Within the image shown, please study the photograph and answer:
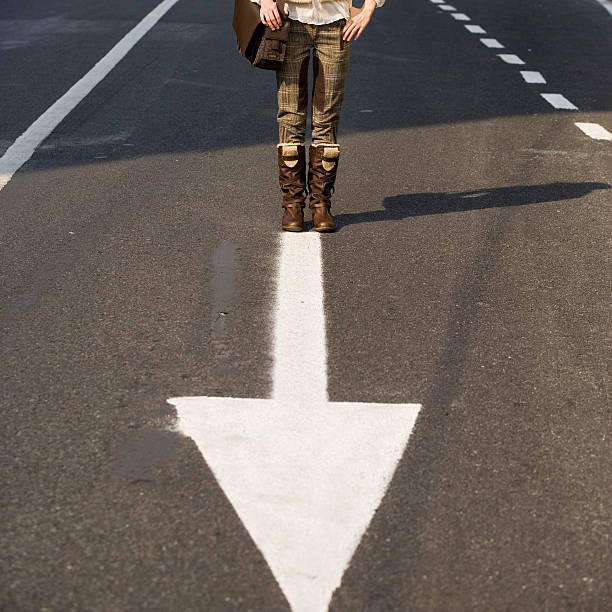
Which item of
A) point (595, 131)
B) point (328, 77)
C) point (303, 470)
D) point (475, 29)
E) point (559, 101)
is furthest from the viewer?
point (475, 29)

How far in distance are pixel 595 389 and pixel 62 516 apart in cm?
197

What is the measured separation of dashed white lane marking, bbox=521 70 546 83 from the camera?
12.5 meters

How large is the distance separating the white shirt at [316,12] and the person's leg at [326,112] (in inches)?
1.6

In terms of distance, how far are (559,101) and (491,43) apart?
465 centimetres

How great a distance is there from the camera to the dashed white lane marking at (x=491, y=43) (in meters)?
15.2

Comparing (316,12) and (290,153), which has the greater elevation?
(316,12)

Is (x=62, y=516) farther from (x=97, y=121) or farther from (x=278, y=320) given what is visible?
(x=97, y=121)

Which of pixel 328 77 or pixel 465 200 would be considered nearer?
pixel 328 77

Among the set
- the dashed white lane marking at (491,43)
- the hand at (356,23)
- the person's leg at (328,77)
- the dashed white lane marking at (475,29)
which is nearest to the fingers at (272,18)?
the person's leg at (328,77)

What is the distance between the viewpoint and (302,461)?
3.81 meters

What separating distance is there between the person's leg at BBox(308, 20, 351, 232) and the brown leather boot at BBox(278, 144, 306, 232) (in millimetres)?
62

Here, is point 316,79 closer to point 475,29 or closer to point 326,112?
point 326,112

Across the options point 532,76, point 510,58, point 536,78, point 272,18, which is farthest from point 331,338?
point 510,58

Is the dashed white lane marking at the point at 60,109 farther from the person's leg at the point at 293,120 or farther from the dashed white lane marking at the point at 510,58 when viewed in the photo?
the dashed white lane marking at the point at 510,58
